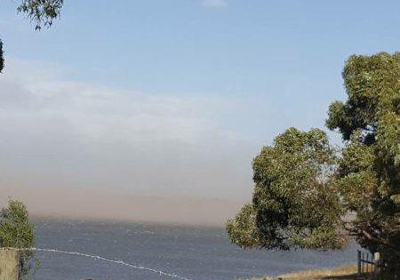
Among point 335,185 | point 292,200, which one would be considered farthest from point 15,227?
point 335,185

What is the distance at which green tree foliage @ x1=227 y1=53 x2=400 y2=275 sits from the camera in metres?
29.4

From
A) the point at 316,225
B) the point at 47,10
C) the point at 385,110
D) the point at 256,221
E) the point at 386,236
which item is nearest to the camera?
the point at 47,10

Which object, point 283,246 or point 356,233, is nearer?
point 356,233

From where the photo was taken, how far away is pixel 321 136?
34375 millimetres

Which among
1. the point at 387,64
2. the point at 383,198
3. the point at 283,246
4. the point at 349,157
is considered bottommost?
the point at 283,246

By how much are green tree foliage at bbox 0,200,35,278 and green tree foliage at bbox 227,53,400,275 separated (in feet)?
169

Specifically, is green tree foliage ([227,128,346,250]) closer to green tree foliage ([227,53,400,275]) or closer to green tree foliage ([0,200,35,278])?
green tree foliage ([227,53,400,275])

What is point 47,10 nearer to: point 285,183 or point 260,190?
point 285,183

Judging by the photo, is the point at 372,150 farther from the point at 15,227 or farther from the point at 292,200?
the point at 15,227

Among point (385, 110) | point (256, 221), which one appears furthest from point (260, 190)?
point (385, 110)

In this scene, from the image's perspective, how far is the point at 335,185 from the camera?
30719 mm

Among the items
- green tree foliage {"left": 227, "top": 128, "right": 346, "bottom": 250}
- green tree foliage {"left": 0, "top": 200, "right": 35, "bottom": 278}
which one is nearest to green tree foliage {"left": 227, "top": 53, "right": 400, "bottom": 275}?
green tree foliage {"left": 227, "top": 128, "right": 346, "bottom": 250}

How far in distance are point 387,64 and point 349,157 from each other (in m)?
5.29

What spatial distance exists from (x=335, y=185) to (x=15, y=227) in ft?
207
